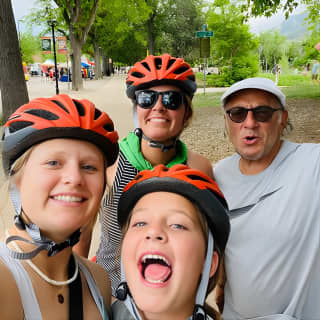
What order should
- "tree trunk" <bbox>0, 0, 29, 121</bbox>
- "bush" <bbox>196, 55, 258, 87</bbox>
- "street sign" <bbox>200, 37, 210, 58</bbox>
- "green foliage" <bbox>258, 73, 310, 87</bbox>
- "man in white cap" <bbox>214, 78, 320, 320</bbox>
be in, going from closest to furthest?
"man in white cap" <bbox>214, 78, 320, 320</bbox> < "tree trunk" <bbox>0, 0, 29, 121</bbox> < "street sign" <bbox>200, 37, 210, 58</bbox> < "bush" <bbox>196, 55, 258, 87</bbox> < "green foliage" <bbox>258, 73, 310, 87</bbox>

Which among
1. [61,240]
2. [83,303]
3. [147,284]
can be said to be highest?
[61,240]

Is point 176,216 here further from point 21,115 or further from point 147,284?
point 21,115

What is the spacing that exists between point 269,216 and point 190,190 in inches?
35.2

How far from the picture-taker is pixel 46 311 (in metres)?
1.69

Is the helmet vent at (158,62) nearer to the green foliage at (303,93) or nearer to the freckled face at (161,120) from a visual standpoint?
the freckled face at (161,120)

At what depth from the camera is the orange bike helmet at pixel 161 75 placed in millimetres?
2846

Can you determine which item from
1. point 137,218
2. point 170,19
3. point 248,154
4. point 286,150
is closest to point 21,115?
point 137,218

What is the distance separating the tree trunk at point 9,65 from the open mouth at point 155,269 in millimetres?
9742

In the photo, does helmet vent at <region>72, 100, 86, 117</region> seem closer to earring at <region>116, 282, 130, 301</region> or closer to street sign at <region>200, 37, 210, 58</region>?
earring at <region>116, 282, 130, 301</region>

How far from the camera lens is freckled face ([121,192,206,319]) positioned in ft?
5.27

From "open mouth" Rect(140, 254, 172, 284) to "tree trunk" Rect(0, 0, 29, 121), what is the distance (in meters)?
9.74

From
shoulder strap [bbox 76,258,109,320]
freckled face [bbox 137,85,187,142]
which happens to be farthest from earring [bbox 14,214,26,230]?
freckled face [bbox 137,85,187,142]

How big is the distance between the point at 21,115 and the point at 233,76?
30.6m

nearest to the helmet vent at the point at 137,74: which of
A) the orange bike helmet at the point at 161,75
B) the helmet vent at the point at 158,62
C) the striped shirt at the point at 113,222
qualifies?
the orange bike helmet at the point at 161,75
